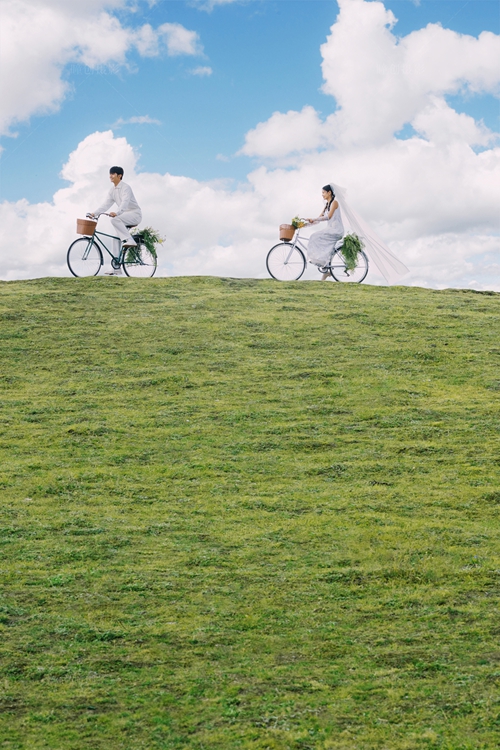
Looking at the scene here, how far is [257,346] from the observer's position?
1095 cm

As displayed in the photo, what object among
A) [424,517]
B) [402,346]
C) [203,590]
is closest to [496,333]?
[402,346]

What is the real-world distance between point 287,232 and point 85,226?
4032 millimetres

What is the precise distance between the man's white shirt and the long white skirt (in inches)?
143

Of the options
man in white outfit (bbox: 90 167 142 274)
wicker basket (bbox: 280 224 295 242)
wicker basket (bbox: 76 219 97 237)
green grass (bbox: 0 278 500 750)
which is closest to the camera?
green grass (bbox: 0 278 500 750)

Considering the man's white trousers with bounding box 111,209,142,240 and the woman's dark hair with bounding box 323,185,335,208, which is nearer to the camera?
the man's white trousers with bounding box 111,209,142,240

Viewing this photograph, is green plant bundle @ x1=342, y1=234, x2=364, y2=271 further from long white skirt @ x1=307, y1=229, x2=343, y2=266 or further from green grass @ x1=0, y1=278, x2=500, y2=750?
green grass @ x1=0, y1=278, x2=500, y2=750

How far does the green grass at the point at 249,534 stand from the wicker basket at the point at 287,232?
3.55m

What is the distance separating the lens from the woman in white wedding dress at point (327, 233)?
14953 millimetres

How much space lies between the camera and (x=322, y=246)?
15.1m

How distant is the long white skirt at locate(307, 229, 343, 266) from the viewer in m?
15.0

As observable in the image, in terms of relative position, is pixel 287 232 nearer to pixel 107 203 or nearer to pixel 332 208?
pixel 332 208

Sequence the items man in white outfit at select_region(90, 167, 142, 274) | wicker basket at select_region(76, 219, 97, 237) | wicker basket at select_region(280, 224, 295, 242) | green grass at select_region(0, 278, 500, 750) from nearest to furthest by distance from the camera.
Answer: green grass at select_region(0, 278, 500, 750), wicker basket at select_region(76, 219, 97, 237), man in white outfit at select_region(90, 167, 142, 274), wicker basket at select_region(280, 224, 295, 242)

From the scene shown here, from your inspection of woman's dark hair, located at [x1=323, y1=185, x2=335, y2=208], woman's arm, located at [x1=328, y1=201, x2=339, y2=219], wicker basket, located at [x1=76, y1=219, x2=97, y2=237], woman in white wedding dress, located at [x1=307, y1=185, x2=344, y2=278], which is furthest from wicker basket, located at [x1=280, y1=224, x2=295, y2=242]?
wicker basket, located at [x1=76, y1=219, x2=97, y2=237]

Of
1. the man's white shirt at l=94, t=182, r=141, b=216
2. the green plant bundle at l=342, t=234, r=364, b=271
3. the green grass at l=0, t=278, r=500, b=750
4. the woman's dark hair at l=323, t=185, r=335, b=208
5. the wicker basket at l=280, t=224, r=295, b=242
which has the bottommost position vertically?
the green grass at l=0, t=278, r=500, b=750
